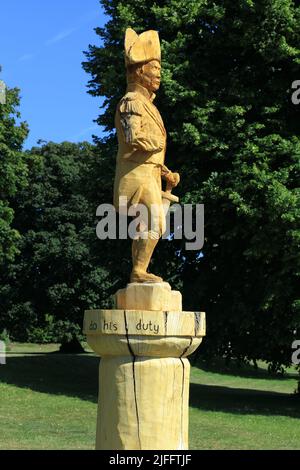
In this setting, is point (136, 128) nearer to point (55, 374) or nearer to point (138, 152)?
point (138, 152)

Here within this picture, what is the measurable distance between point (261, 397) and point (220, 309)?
20.0ft

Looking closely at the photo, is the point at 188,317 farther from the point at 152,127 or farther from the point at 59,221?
the point at 59,221

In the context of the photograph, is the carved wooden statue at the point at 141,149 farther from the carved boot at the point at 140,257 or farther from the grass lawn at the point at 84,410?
the grass lawn at the point at 84,410

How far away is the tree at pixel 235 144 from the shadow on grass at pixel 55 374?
495 centimetres

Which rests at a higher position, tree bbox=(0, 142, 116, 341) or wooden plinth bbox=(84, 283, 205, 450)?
tree bbox=(0, 142, 116, 341)

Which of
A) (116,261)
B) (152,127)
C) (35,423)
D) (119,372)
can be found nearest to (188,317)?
(119,372)

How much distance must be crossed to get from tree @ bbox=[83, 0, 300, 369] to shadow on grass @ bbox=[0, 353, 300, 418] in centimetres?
171

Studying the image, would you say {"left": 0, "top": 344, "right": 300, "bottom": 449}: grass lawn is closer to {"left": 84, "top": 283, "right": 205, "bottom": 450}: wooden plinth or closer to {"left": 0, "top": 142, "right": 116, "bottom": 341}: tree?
{"left": 0, "top": 142, "right": 116, "bottom": 341}: tree

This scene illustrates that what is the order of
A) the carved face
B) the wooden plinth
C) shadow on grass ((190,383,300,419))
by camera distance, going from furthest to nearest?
1. shadow on grass ((190,383,300,419))
2. the carved face
3. the wooden plinth

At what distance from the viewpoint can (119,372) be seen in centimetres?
736

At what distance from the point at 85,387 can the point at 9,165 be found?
9224 mm

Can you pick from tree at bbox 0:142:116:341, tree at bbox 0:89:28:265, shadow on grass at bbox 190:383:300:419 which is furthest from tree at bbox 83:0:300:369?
tree at bbox 0:142:116:341

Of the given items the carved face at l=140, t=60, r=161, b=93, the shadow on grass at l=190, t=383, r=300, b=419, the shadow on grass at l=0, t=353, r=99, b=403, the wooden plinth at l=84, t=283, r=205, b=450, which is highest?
the carved face at l=140, t=60, r=161, b=93

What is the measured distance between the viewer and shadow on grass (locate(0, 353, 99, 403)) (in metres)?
22.7
